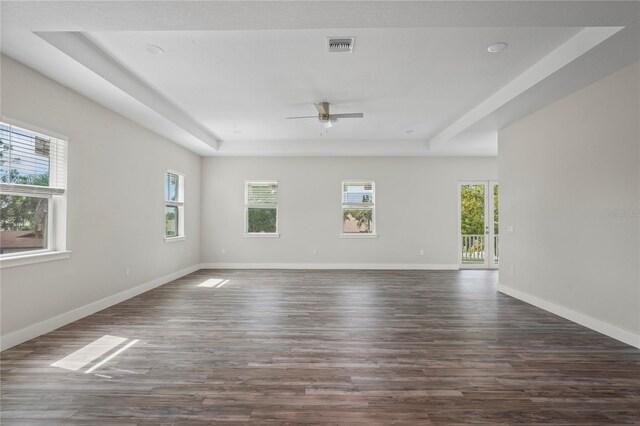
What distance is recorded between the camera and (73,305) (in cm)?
374

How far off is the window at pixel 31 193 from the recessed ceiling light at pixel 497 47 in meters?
4.55

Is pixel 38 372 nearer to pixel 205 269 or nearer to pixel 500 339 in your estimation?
pixel 500 339

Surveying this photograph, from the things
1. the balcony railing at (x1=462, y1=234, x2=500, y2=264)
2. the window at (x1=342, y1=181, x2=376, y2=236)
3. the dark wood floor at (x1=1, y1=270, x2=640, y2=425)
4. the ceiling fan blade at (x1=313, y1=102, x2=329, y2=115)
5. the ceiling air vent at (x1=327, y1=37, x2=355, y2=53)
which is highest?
the ceiling air vent at (x1=327, y1=37, x2=355, y2=53)

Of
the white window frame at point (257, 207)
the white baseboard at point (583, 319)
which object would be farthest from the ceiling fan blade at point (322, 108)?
the white baseboard at point (583, 319)

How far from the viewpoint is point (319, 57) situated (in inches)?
133

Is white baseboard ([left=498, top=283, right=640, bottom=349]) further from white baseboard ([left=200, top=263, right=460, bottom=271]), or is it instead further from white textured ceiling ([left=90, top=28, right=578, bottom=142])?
white textured ceiling ([left=90, top=28, right=578, bottom=142])

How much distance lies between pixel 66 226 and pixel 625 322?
5.88 metres

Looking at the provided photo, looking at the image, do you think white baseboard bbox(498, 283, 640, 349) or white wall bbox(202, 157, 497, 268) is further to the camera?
white wall bbox(202, 157, 497, 268)

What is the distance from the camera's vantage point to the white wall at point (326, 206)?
776 cm

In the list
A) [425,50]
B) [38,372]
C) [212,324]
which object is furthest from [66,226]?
[425,50]

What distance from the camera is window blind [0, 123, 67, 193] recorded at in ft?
9.87

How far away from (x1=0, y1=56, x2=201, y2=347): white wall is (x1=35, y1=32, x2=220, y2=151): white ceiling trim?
56 cm

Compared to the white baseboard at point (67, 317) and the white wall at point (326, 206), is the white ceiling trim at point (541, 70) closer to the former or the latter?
the white wall at point (326, 206)

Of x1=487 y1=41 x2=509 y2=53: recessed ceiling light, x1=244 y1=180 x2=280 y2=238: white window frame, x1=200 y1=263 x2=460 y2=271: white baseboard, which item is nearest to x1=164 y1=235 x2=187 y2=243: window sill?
x1=200 y1=263 x2=460 y2=271: white baseboard
